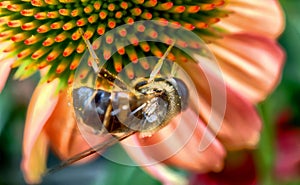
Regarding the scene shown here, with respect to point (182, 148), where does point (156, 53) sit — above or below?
above

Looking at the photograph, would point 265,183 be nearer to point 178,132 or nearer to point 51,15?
point 178,132

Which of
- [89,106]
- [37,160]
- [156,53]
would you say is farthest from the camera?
[37,160]

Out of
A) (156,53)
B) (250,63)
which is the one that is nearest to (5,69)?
(156,53)

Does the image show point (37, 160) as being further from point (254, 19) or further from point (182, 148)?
point (254, 19)

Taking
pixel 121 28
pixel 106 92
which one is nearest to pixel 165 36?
pixel 121 28

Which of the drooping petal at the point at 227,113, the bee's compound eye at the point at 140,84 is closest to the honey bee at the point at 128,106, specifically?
the bee's compound eye at the point at 140,84

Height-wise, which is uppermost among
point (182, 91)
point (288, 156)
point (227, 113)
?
point (182, 91)
